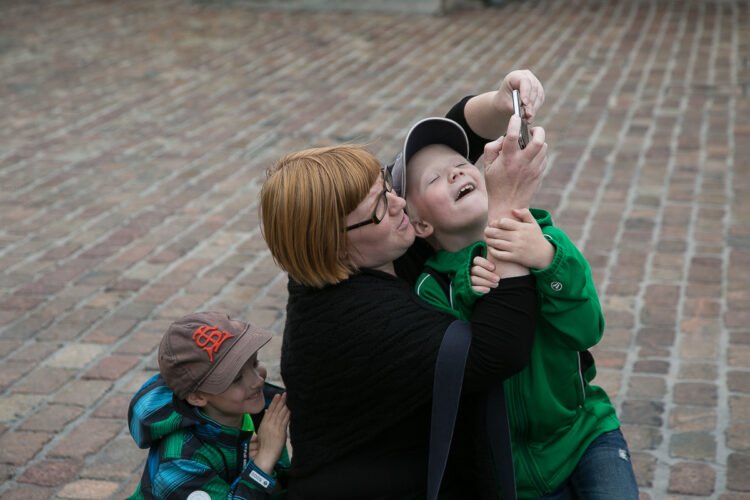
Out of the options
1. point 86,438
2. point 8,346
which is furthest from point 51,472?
point 8,346

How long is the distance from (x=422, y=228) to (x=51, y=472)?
6.65 feet

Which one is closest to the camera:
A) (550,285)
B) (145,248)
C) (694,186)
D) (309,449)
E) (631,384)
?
(550,285)

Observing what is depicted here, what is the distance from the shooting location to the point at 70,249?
5539 millimetres

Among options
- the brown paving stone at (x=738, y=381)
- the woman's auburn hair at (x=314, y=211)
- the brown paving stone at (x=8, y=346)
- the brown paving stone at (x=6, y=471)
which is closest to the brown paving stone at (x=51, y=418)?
the brown paving stone at (x=6, y=471)

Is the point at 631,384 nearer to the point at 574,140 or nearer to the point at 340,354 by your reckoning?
the point at 340,354

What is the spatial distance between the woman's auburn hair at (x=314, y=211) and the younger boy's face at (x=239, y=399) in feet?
1.59

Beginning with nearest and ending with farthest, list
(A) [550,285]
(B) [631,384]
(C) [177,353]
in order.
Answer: (A) [550,285]
(C) [177,353]
(B) [631,384]

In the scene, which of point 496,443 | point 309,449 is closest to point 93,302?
point 309,449

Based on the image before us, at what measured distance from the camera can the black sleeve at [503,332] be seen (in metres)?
1.91

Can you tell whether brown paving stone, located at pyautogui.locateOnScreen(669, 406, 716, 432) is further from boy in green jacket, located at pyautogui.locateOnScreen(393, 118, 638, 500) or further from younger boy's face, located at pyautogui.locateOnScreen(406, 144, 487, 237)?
younger boy's face, located at pyautogui.locateOnScreen(406, 144, 487, 237)

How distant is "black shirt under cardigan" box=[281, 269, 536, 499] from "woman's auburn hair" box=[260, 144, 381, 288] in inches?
2.6

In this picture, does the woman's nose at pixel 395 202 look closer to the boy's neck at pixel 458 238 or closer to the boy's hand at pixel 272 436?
the boy's neck at pixel 458 238

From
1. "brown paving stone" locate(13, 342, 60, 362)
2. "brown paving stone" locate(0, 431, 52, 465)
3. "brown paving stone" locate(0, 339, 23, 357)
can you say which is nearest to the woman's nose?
"brown paving stone" locate(0, 431, 52, 465)

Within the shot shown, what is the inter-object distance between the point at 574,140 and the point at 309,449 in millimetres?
5457
